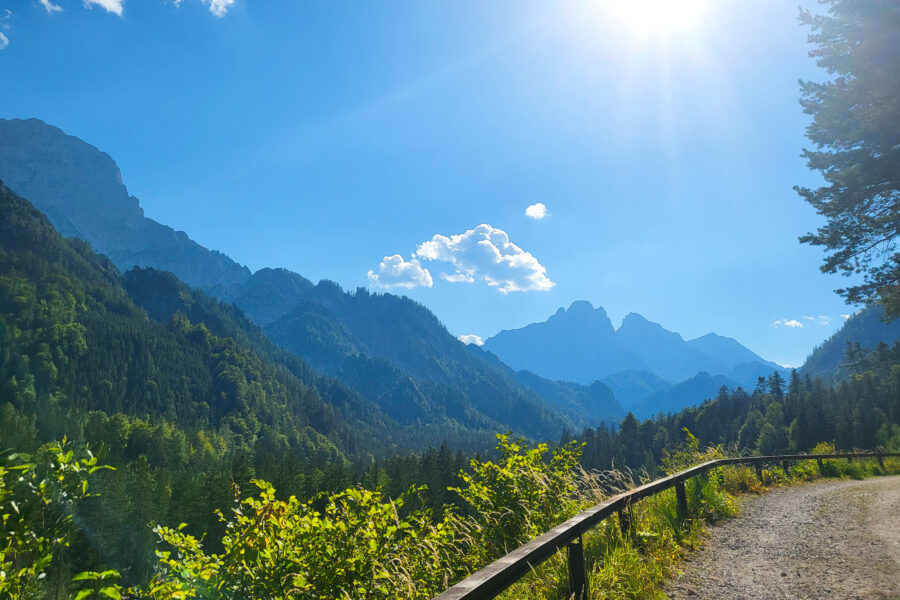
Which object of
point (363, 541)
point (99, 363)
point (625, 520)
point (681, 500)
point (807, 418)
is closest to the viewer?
point (363, 541)

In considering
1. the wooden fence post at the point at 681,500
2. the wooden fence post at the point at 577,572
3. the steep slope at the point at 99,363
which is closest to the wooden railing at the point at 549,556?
the wooden fence post at the point at 577,572

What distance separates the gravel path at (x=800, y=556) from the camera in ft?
Result: 19.9

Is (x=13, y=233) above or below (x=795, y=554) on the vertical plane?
above

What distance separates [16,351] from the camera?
134 metres

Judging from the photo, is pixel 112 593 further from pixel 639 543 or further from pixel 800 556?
pixel 800 556

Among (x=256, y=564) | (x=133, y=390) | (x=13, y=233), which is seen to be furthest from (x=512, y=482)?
(x=13, y=233)

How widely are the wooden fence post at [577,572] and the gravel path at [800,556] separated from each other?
5.49 ft

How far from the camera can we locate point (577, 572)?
503 cm

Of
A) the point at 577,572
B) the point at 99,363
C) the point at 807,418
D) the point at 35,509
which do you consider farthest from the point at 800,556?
the point at 99,363

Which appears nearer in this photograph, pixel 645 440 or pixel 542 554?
pixel 542 554

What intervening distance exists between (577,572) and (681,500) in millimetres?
5447

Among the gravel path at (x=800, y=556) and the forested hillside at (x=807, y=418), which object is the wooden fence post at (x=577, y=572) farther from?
the forested hillside at (x=807, y=418)

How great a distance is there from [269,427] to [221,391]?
2470 centimetres

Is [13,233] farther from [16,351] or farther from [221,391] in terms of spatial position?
[221,391]
